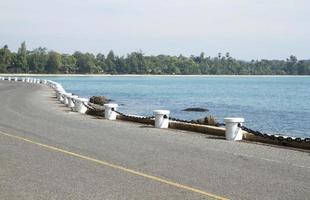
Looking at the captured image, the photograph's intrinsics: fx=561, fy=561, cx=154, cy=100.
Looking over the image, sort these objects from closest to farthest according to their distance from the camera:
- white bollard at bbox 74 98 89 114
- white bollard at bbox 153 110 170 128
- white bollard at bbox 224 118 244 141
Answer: white bollard at bbox 224 118 244 141 < white bollard at bbox 153 110 170 128 < white bollard at bbox 74 98 89 114

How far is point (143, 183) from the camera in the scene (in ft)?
32.3

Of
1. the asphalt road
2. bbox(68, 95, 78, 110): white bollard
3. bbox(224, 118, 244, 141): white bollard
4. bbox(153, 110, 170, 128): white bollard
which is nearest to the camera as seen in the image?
the asphalt road

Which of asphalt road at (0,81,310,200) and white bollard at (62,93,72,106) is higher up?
asphalt road at (0,81,310,200)

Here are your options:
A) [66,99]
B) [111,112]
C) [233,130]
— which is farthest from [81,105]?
[233,130]

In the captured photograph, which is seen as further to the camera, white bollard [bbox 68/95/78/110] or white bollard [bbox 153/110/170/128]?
white bollard [bbox 68/95/78/110]

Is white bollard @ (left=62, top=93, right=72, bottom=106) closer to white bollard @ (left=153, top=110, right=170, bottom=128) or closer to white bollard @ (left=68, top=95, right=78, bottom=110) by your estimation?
white bollard @ (left=68, top=95, right=78, bottom=110)

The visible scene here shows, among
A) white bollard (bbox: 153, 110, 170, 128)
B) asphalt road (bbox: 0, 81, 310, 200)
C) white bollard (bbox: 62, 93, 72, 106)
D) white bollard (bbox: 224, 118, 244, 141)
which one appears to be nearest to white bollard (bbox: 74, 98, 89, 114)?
white bollard (bbox: 62, 93, 72, 106)

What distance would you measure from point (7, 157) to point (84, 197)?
4.77m

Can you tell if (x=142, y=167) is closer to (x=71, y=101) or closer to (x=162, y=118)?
(x=162, y=118)

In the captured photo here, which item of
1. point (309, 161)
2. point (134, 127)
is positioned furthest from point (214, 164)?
point (134, 127)

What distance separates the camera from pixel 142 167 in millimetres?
11656

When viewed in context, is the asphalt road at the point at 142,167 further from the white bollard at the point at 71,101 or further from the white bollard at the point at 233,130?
the white bollard at the point at 71,101

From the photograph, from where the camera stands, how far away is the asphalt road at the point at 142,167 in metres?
9.09

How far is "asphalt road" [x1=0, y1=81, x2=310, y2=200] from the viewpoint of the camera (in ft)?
29.8
